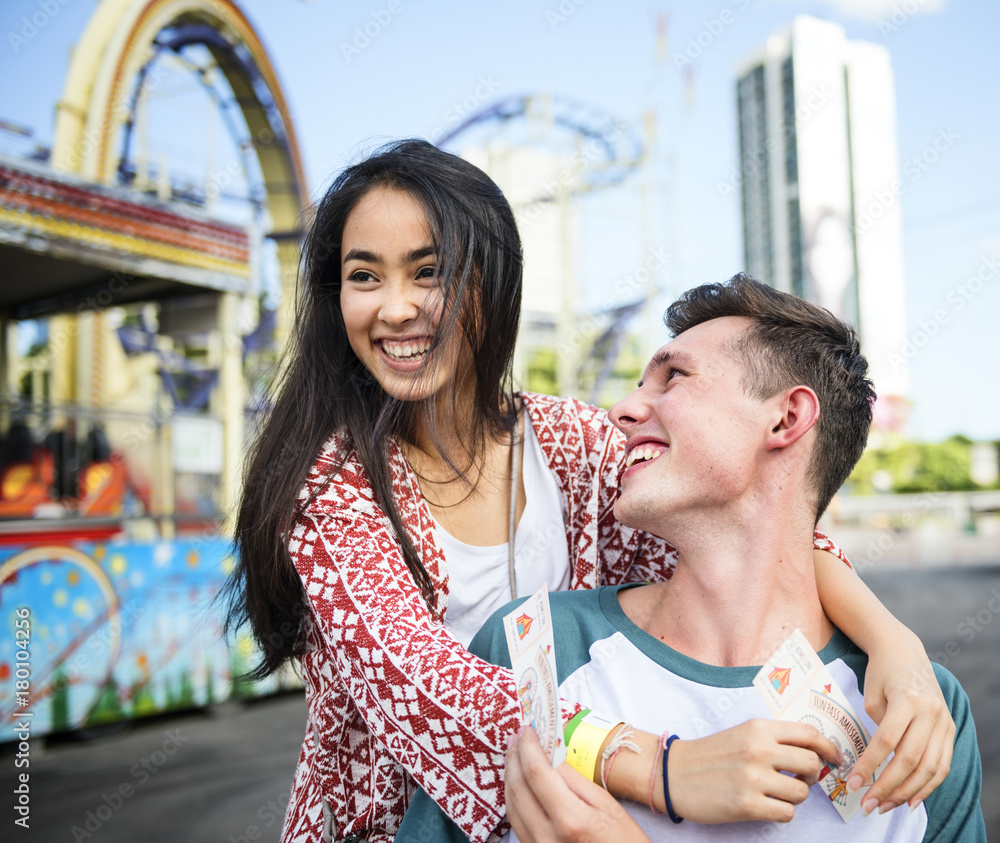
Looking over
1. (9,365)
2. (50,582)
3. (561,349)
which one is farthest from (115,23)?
(561,349)

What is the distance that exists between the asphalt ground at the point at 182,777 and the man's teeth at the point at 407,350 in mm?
4405

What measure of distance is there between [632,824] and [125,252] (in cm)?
678

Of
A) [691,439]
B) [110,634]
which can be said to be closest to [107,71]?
[110,634]

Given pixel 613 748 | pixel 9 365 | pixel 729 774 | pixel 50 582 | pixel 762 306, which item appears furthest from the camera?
pixel 9 365

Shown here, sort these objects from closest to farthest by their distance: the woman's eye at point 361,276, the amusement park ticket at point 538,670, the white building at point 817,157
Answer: the amusement park ticket at point 538,670
the woman's eye at point 361,276
the white building at point 817,157

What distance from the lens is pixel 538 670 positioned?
1397 mm

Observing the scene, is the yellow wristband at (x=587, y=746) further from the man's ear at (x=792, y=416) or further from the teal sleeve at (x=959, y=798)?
the man's ear at (x=792, y=416)

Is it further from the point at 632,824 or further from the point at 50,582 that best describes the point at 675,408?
the point at 50,582

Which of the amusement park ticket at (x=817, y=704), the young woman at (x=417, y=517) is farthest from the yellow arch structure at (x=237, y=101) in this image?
the amusement park ticket at (x=817, y=704)

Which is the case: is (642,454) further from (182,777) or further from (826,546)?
(182,777)

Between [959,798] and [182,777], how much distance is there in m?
5.89

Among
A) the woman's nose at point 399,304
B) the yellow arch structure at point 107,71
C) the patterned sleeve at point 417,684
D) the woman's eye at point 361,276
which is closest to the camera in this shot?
the patterned sleeve at point 417,684

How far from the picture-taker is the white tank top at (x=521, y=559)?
2.04 meters

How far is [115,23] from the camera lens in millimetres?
7211
